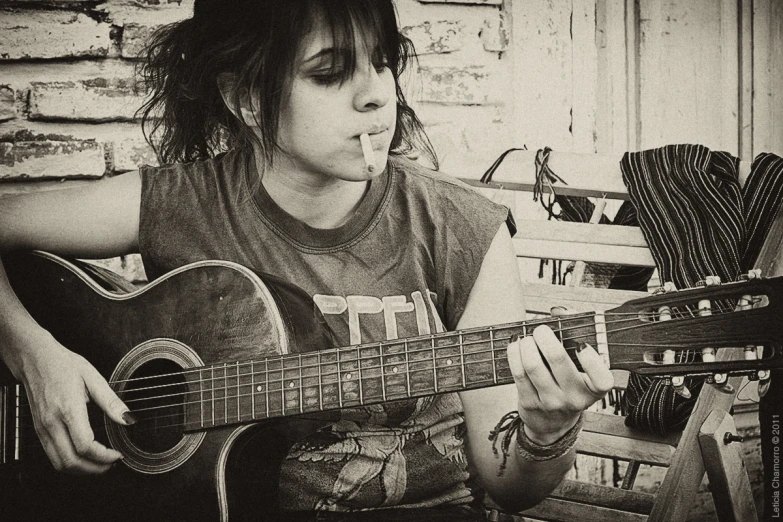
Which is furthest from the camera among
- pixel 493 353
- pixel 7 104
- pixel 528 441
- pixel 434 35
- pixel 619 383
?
pixel 434 35

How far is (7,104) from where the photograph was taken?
218cm

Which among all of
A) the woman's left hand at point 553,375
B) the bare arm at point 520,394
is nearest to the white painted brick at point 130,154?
the bare arm at point 520,394

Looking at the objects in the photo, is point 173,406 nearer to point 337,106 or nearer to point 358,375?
point 358,375

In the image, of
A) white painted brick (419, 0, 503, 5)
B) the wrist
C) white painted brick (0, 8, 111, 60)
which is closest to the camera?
the wrist

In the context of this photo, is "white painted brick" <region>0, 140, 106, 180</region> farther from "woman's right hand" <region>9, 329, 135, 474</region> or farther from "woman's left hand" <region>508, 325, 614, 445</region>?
"woman's left hand" <region>508, 325, 614, 445</region>

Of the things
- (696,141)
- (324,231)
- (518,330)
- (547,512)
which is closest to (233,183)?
(324,231)

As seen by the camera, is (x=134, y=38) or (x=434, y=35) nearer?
(x=134, y=38)

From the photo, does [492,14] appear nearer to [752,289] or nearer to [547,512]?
[547,512]

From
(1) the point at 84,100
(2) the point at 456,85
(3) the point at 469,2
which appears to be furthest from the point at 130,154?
(3) the point at 469,2

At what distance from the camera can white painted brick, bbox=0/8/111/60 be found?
2180 mm

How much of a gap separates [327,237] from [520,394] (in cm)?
49

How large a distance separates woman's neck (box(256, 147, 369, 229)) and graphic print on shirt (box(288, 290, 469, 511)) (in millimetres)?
176

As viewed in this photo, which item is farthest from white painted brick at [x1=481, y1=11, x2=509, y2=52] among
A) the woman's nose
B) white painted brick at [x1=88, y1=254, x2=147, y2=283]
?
white painted brick at [x1=88, y1=254, x2=147, y2=283]

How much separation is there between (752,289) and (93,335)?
44.4 inches
